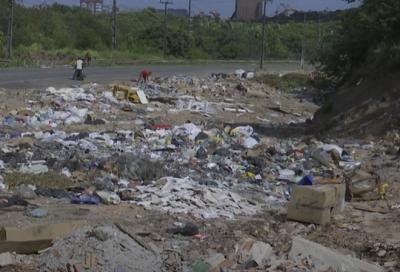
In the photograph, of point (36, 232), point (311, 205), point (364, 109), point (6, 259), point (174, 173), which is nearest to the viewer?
point (6, 259)

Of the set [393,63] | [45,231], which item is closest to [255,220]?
[45,231]

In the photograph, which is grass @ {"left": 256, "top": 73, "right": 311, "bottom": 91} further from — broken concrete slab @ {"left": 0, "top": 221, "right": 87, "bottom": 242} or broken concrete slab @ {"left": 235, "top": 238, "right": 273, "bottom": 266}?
broken concrete slab @ {"left": 0, "top": 221, "right": 87, "bottom": 242}

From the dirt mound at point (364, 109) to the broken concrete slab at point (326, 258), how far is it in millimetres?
8878

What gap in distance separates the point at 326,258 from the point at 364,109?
11289 mm

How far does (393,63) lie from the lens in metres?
19.0

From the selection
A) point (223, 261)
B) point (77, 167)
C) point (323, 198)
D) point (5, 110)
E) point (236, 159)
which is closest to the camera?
point (223, 261)

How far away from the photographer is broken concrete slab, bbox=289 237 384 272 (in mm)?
7336

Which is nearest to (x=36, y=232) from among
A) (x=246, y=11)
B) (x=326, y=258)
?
(x=326, y=258)

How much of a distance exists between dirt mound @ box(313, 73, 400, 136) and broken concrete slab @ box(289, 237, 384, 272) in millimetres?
8878

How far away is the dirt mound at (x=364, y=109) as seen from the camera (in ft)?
54.7

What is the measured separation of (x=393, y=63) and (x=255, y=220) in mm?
10939

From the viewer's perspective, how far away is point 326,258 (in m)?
7.43

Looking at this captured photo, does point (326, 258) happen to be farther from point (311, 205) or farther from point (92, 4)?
point (92, 4)

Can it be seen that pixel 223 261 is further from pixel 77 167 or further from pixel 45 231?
pixel 77 167
